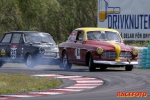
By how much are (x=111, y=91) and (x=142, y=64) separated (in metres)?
10.7

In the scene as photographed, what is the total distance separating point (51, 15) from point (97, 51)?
25650 mm

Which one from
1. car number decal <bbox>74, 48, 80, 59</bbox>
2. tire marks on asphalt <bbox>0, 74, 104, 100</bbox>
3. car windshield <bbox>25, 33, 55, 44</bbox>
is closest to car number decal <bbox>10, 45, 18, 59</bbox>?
car windshield <bbox>25, 33, 55, 44</bbox>

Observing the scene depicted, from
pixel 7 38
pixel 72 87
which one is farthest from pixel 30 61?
pixel 72 87

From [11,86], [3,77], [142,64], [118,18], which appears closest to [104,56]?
[142,64]

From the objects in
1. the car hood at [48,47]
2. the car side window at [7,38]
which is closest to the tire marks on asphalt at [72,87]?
the car hood at [48,47]

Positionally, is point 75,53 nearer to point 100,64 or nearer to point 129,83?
point 100,64

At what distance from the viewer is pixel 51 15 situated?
48469mm

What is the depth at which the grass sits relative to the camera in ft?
53.2

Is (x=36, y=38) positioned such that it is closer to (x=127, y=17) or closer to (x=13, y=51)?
(x=13, y=51)

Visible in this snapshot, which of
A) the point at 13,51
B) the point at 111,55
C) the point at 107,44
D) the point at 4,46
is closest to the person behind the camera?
the point at 111,55

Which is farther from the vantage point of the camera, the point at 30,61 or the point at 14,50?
the point at 14,50

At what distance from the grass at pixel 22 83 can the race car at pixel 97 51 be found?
14.5ft

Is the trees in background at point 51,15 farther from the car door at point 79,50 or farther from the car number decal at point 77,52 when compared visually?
the car number decal at point 77,52

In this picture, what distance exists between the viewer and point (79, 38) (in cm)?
2459
